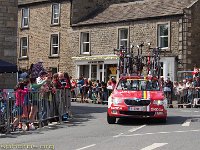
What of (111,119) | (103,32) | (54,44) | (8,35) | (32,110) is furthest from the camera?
(54,44)

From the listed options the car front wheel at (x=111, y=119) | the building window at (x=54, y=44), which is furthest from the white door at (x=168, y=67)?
the car front wheel at (x=111, y=119)

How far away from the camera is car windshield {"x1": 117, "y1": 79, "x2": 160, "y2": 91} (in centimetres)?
1753

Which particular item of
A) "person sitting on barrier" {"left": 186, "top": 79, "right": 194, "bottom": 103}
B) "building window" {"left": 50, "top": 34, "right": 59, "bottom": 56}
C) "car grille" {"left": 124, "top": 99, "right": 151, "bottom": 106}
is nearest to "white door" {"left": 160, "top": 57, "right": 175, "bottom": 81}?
"person sitting on barrier" {"left": 186, "top": 79, "right": 194, "bottom": 103}

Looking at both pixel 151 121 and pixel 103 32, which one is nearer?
pixel 151 121

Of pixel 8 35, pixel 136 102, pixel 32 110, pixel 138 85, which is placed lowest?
pixel 32 110

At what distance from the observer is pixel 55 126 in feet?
54.8

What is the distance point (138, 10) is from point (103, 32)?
11.1ft

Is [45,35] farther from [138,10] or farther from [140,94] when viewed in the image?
[140,94]

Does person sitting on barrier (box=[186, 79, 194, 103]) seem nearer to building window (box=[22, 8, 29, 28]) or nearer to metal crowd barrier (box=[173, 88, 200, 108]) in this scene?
metal crowd barrier (box=[173, 88, 200, 108])

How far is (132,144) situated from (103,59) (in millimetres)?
26273

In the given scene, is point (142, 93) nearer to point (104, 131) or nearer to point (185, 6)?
point (104, 131)

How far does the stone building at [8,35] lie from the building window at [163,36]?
13.9 meters

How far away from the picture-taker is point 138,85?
17719mm

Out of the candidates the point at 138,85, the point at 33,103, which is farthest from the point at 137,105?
the point at 33,103
